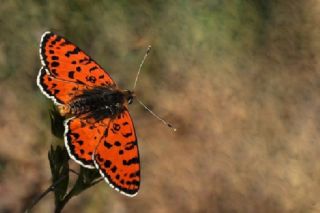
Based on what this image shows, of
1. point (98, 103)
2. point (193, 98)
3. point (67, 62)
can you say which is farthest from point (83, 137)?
point (193, 98)

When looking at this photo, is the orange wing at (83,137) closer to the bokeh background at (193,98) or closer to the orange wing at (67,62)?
the orange wing at (67,62)

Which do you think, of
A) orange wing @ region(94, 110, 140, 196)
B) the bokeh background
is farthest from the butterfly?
the bokeh background

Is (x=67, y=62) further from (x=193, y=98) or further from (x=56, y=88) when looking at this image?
(x=193, y=98)

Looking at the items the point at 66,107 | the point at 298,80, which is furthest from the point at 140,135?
the point at 298,80

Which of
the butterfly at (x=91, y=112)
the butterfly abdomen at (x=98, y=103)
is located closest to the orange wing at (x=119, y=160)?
the butterfly at (x=91, y=112)

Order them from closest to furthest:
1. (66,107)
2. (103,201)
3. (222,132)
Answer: (66,107), (103,201), (222,132)

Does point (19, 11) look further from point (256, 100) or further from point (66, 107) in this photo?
point (256, 100)
